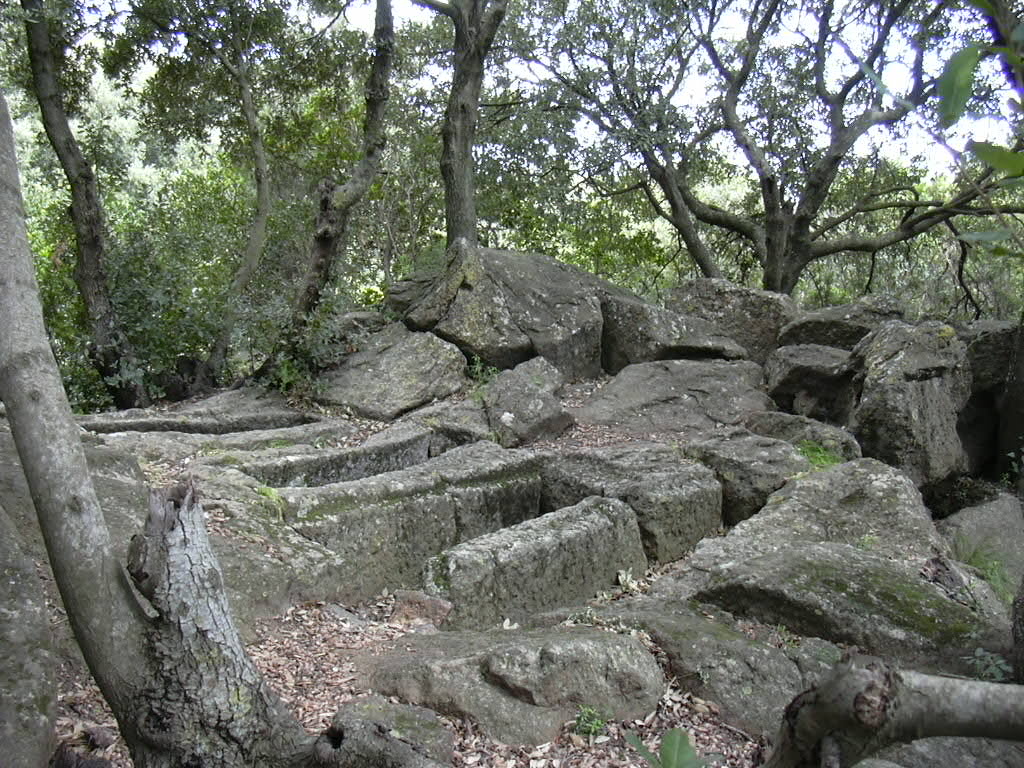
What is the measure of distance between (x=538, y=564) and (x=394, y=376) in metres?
4.15

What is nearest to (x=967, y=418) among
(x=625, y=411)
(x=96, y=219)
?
(x=625, y=411)

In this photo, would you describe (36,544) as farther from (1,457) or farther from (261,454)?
(261,454)

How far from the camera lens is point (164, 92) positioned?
38.8 ft

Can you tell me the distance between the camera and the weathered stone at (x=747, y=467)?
682 centimetres

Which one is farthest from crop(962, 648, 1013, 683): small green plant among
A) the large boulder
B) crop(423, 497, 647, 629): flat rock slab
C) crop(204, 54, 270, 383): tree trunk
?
crop(204, 54, 270, 383): tree trunk

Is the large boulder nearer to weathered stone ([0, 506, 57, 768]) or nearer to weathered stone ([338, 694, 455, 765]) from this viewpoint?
weathered stone ([338, 694, 455, 765])

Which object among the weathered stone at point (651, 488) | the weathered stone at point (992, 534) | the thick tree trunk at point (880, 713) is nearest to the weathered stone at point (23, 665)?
the thick tree trunk at point (880, 713)

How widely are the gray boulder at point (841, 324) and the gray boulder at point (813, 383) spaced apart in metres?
0.77

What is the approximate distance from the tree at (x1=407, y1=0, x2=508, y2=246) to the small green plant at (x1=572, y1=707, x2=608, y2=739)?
26.3ft

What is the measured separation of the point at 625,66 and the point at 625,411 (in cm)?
762

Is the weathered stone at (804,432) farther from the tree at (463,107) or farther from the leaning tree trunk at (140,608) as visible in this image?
the leaning tree trunk at (140,608)

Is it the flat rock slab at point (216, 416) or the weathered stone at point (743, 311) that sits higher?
the weathered stone at point (743, 311)

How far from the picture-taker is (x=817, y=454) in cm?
746

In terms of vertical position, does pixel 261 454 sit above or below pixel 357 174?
below
